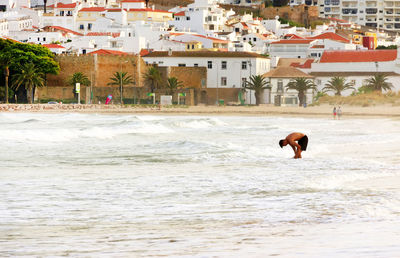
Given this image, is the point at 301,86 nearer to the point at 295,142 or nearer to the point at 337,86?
the point at 337,86

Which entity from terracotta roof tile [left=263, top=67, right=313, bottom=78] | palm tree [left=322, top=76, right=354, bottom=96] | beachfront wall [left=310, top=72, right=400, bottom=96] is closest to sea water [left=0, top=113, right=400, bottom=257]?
terracotta roof tile [left=263, top=67, right=313, bottom=78]

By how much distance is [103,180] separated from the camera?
1733 centimetres

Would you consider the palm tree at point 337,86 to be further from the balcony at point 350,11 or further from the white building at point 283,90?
the balcony at point 350,11

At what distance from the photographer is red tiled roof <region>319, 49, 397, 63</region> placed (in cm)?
8494

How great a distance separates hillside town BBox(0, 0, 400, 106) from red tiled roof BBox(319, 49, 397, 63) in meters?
0.11

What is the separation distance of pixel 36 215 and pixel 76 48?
8802 cm

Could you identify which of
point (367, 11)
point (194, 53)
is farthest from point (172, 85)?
point (367, 11)

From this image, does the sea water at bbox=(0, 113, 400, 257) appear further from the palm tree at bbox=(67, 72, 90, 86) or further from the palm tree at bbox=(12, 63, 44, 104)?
the palm tree at bbox=(67, 72, 90, 86)

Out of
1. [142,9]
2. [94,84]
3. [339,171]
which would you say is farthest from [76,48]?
[339,171]

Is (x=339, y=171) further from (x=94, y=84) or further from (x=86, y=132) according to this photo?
(x=94, y=84)

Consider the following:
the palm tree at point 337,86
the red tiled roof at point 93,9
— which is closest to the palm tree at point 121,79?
the palm tree at point 337,86

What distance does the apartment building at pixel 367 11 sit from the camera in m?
177

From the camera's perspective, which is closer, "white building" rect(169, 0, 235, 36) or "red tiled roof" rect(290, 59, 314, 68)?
"red tiled roof" rect(290, 59, 314, 68)

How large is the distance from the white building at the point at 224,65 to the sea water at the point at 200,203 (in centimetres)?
5387
